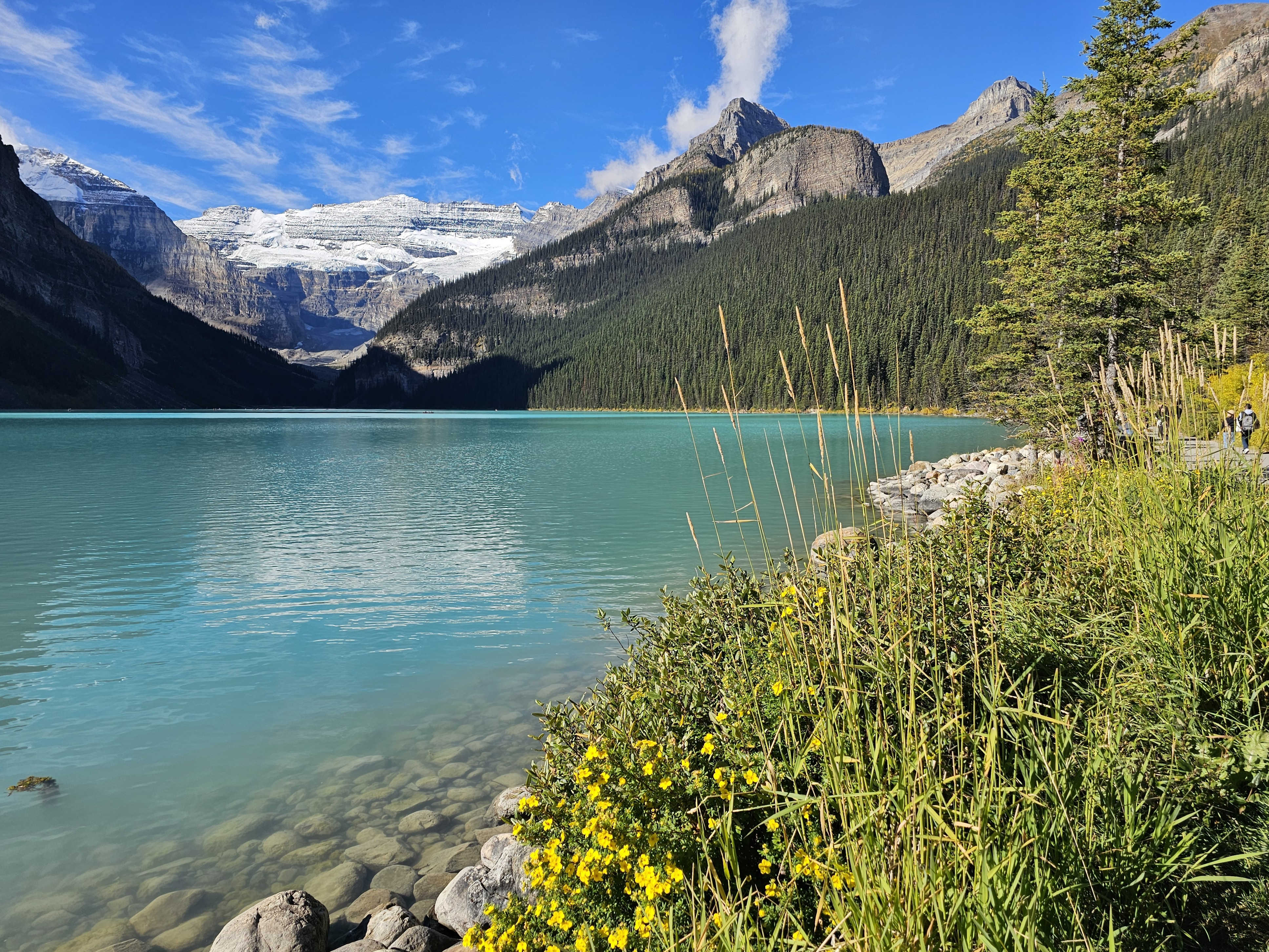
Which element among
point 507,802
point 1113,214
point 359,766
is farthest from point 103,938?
point 1113,214

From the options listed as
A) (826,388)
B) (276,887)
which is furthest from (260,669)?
(826,388)

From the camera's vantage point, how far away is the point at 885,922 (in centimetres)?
158

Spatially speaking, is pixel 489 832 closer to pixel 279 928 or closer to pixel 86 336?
pixel 279 928

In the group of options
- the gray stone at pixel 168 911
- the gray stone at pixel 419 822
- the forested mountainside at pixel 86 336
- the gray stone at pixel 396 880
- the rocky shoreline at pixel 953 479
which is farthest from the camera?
the forested mountainside at pixel 86 336

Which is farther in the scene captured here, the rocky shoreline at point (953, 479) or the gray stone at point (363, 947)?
the rocky shoreline at point (953, 479)

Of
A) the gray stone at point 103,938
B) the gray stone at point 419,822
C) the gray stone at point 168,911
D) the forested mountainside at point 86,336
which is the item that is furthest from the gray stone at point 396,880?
the forested mountainside at point 86,336

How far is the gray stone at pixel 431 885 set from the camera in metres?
4.31

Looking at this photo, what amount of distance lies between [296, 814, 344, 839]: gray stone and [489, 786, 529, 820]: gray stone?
3.98 ft

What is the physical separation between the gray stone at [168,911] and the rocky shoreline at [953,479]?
10.1 m

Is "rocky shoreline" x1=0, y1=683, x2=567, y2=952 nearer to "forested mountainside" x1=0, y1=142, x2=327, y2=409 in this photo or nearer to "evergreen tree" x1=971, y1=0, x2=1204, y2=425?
"evergreen tree" x1=971, y1=0, x2=1204, y2=425

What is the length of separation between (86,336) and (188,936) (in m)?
170

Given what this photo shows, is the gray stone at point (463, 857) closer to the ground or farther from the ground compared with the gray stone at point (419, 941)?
closer to the ground

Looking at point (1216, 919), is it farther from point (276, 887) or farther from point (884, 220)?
point (884, 220)

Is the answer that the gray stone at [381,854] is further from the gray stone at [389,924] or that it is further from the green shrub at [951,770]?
the green shrub at [951,770]
